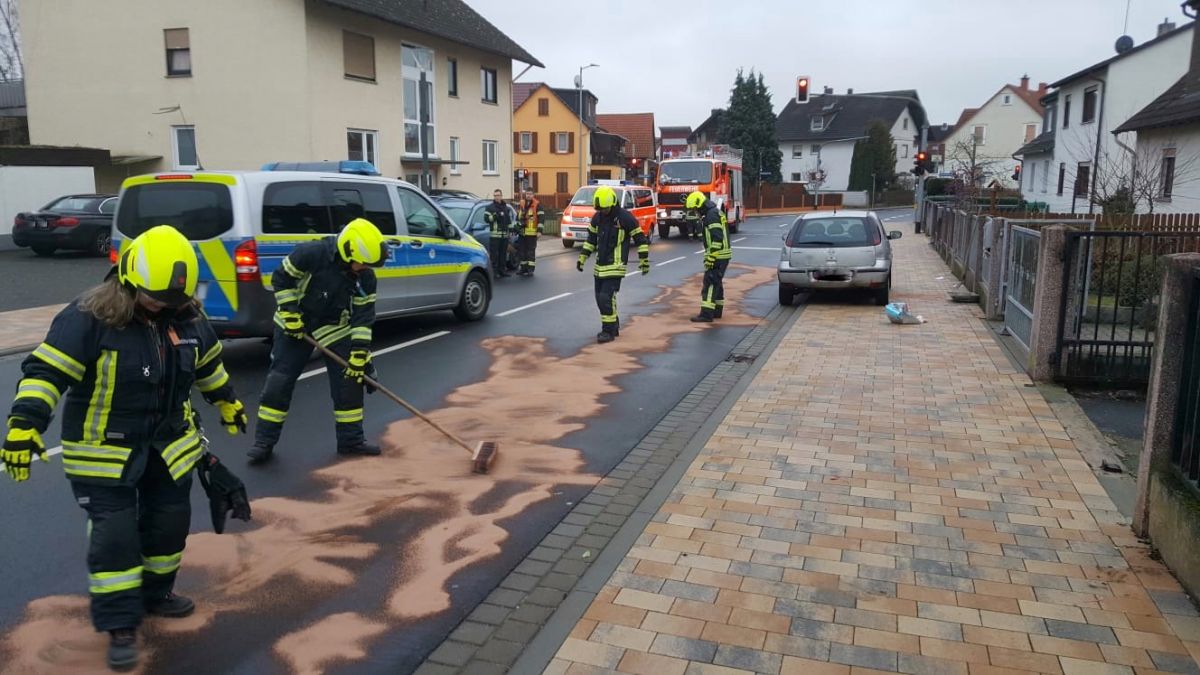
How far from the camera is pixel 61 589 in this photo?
13.9ft

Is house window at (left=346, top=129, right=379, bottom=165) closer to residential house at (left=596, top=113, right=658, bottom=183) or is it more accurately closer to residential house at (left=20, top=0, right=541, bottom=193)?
residential house at (left=20, top=0, right=541, bottom=193)

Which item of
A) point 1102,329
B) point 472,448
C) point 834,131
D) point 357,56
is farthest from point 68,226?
point 834,131

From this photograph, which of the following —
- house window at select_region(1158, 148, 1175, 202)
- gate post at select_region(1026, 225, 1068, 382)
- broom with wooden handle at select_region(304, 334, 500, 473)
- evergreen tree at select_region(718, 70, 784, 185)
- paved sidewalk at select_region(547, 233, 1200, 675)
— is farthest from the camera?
evergreen tree at select_region(718, 70, 784, 185)

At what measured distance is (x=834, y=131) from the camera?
7719 cm

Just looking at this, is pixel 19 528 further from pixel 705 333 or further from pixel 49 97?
pixel 49 97

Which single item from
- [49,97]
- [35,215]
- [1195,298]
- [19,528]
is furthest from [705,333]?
[49,97]

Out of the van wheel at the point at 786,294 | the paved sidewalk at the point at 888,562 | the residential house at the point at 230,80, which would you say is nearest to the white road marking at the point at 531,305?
the van wheel at the point at 786,294

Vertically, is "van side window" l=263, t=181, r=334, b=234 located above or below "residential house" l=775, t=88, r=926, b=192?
below

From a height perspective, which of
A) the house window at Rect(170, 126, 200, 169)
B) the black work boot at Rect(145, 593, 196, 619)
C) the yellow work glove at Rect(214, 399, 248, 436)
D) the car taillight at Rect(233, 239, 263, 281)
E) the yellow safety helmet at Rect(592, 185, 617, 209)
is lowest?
the black work boot at Rect(145, 593, 196, 619)

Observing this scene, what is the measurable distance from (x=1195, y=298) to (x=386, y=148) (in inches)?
1034

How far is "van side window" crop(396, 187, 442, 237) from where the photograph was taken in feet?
35.9

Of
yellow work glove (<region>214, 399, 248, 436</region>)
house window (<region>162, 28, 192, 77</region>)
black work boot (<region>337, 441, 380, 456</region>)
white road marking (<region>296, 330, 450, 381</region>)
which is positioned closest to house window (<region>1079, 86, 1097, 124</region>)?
house window (<region>162, 28, 192, 77</region>)

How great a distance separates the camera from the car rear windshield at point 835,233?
1384 cm

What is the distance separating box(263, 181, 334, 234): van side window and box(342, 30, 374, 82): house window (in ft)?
60.3
